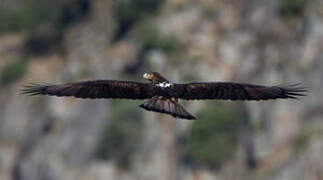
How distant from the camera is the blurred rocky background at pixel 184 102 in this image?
210 ft

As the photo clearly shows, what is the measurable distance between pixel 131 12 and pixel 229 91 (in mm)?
50219

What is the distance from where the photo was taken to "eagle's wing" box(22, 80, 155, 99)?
2669cm

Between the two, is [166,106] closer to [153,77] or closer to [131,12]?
[153,77]

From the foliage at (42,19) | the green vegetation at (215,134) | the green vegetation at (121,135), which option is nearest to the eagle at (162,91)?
the green vegetation at (215,134)

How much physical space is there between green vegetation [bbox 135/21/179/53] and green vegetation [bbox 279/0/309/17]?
23.3ft

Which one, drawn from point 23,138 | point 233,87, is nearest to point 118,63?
point 23,138

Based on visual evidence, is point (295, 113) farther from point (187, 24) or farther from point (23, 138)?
point (23, 138)

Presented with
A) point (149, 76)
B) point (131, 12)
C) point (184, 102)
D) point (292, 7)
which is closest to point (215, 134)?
point (184, 102)

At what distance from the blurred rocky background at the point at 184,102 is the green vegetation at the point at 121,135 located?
0.20 ft

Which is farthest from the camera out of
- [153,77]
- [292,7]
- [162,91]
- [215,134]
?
[292,7]

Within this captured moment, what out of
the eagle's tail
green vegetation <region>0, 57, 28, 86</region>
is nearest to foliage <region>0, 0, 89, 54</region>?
green vegetation <region>0, 57, 28, 86</region>

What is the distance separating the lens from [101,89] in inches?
1071

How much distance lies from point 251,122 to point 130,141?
305 inches

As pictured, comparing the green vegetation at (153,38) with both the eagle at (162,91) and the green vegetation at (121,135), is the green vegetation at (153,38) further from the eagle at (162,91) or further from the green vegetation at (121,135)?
the eagle at (162,91)
